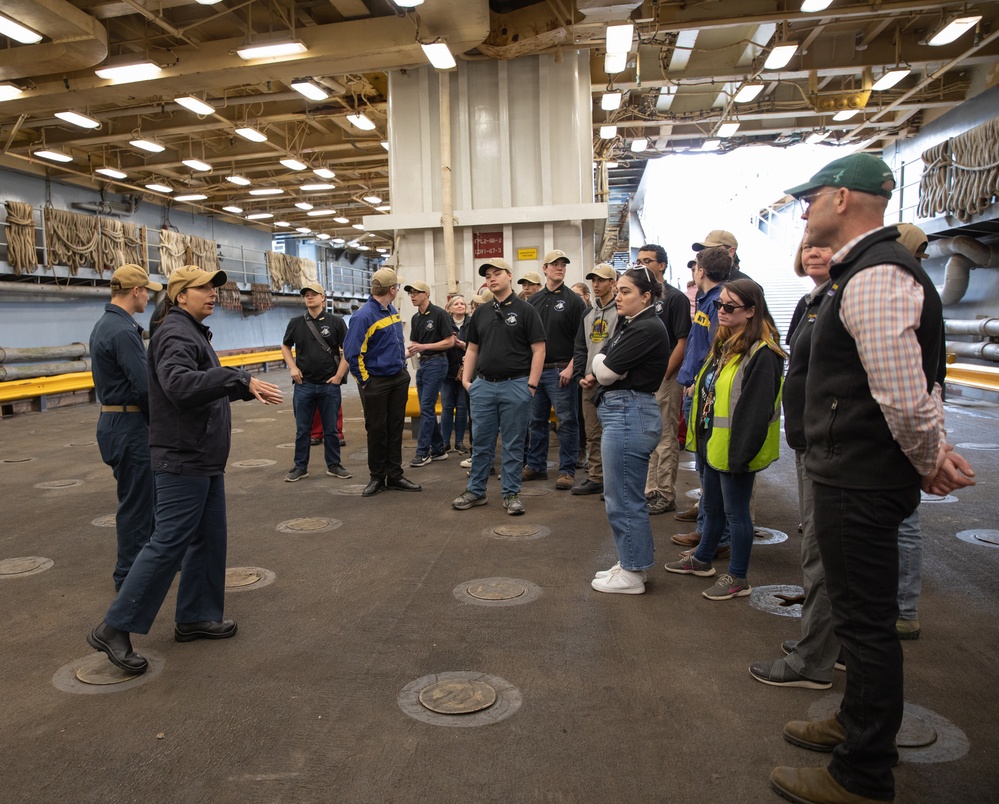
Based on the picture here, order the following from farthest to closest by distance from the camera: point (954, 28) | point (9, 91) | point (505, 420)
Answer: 1. point (9, 91)
2. point (954, 28)
3. point (505, 420)

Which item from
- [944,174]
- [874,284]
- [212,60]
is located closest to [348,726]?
[874,284]

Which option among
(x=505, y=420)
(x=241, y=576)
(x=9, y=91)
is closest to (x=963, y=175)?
(x=505, y=420)

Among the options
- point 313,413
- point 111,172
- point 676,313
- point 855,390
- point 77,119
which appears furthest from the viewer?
point 111,172

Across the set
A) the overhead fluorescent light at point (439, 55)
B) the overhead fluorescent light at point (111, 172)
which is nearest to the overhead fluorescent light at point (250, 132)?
the overhead fluorescent light at point (111, 172)

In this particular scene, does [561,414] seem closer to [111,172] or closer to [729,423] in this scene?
[729,423]

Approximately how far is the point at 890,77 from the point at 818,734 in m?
14.2

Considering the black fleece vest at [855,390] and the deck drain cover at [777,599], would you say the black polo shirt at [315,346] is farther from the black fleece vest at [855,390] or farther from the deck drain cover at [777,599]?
the black fleece vest at [855,390]

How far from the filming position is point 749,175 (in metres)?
33.1

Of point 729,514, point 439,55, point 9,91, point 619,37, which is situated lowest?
point 729,514

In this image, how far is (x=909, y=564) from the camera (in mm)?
3402

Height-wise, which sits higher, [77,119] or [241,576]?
[77,119]

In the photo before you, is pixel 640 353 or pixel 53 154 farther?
pixel 53 154

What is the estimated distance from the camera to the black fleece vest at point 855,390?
2109 mm

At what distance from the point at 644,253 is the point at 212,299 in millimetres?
3325
